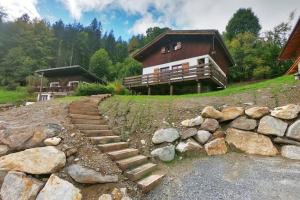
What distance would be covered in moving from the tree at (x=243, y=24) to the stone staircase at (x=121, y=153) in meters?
41.5

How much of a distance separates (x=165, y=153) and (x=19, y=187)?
3.58 meters

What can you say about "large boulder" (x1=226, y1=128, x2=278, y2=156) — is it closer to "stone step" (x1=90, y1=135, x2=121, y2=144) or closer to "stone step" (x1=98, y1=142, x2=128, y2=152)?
"stone step" (x1=98, y1=142, x2=128, y2=152)

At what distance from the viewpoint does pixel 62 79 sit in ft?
97.2

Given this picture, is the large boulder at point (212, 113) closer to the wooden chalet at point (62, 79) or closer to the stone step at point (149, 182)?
the stone step at point (149, 182)

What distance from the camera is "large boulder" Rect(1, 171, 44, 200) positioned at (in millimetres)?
Answer: 4145

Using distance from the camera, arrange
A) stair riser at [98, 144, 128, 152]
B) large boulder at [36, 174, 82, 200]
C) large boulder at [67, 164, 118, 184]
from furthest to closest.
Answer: stair riser at [98, 144, 128, 152]
large boulder at [67, 164, 118, 184]
large boulder at [36, 174, 82, 200]

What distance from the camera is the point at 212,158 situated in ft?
19.7

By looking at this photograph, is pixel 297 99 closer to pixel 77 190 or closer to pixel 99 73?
pixel 77 190

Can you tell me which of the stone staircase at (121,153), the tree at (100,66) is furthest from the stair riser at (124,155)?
the tree at (100,66)

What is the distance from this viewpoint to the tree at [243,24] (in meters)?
42.2

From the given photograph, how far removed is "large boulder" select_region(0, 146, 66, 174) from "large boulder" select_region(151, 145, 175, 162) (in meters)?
2.54

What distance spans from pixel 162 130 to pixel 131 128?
113cm

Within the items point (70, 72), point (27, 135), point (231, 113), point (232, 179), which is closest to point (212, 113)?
point (231, 113)

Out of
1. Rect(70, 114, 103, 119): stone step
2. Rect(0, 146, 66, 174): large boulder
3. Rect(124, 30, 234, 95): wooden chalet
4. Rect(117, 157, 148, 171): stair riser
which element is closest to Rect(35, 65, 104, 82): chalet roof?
Rect(124, 30, 234, 95): wooden chalet
